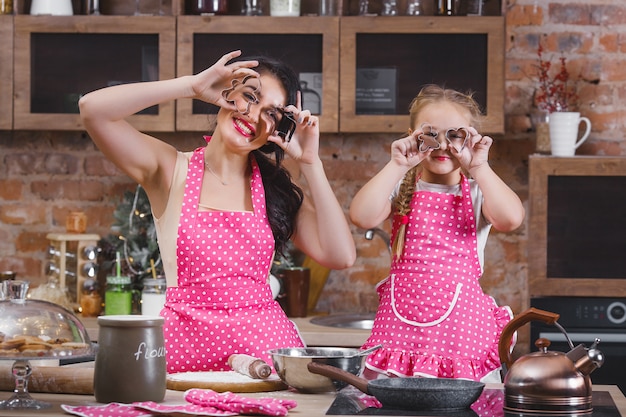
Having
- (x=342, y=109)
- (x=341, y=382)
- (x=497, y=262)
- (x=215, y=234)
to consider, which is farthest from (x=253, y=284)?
(x=497, y=262)

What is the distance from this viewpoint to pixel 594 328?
321 centimetres

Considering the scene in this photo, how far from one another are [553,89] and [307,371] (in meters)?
2.17

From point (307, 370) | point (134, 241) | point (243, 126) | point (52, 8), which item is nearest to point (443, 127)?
point (243, 126)

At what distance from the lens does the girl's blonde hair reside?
2402mm

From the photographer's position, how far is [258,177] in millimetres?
2275

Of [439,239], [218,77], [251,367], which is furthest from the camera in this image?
[439,239]

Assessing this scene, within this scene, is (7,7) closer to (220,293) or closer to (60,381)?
(220,293)

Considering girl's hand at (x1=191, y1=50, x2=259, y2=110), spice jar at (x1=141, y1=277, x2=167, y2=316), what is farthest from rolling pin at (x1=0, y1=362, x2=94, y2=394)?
spice jar at (x1=141, y1=277, x2=167, y2=316)

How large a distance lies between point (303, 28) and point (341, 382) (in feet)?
6.55

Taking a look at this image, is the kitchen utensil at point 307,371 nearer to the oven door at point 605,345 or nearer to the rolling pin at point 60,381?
the rolling pin at point 60,381

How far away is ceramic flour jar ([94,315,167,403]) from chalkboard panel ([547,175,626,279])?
1981mm

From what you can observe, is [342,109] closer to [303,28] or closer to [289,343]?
[303,28]

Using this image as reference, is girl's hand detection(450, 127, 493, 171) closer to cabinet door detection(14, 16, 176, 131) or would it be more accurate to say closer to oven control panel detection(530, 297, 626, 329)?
oven control panel detection(530, 297, 626, 329)

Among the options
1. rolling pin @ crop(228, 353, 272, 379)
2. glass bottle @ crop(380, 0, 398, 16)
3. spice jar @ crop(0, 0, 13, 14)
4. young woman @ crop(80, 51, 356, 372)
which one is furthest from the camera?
spice jar @ crop(0, 0, 13, 14)
